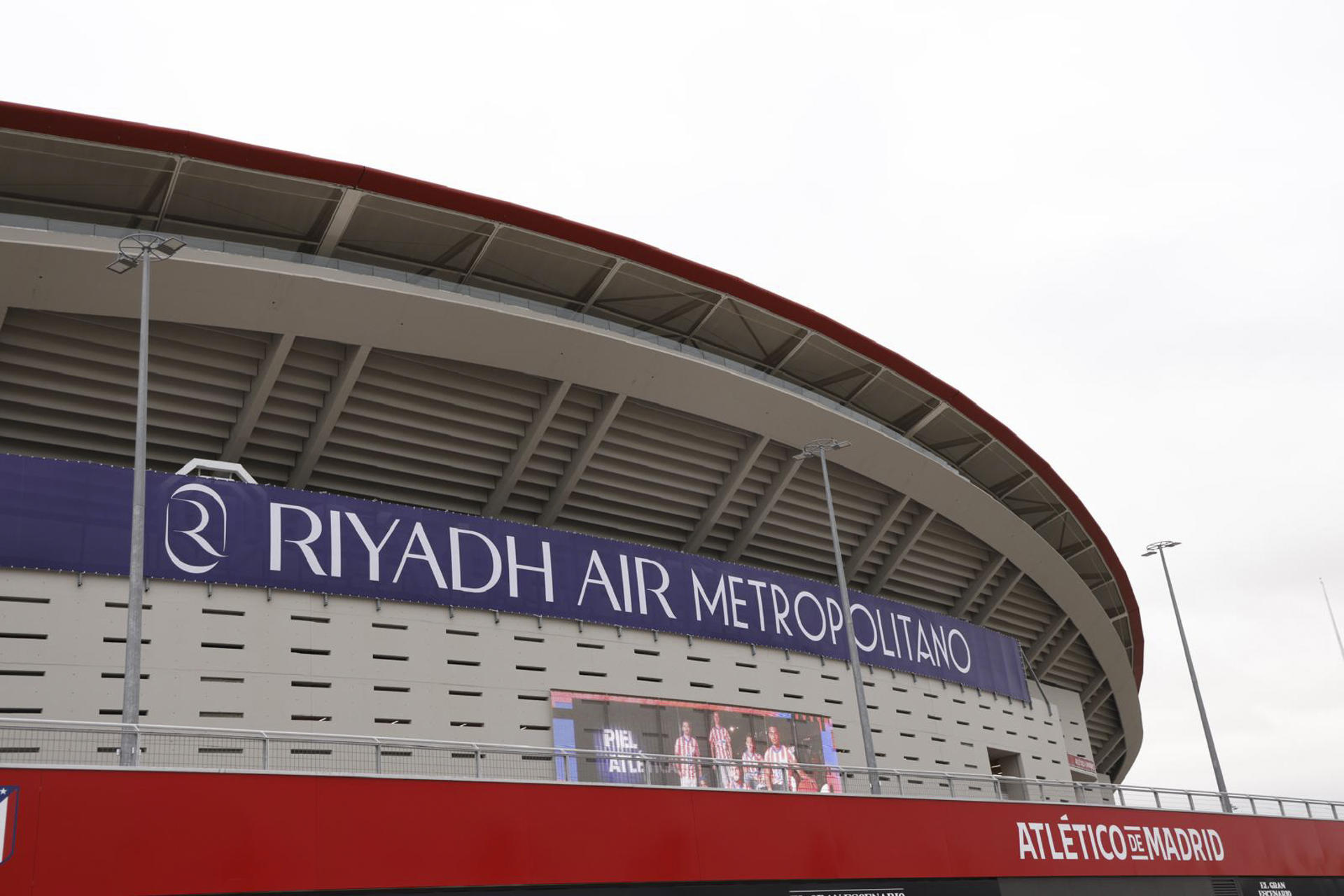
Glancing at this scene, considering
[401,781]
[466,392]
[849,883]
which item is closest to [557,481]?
[466,392]

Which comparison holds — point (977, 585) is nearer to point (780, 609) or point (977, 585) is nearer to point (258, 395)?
point (780, 609)

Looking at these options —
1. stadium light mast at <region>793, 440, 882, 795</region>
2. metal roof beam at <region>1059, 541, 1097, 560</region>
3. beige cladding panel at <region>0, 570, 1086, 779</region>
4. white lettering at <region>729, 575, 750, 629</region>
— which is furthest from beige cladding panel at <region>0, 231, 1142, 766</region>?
metal roof beam at <region>1059, 541, 1097, 560</region>

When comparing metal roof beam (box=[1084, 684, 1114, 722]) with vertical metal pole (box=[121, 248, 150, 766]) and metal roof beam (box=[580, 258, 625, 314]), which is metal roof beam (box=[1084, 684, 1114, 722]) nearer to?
metal roof beam (box=[580, 258, 625, 314])

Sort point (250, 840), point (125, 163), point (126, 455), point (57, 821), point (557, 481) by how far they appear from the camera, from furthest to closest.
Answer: point (557, 481) < point (126, 455) < point (125, 163) < point (250, 840) < point (57, 821)

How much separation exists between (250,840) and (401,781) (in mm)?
1559

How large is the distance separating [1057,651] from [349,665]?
2802 centimetres

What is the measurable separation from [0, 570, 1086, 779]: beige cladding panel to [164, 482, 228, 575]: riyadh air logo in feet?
1.35

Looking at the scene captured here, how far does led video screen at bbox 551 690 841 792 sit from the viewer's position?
54.1 ft

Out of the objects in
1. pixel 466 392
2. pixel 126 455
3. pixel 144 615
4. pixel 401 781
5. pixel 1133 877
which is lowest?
pixel 1133 877

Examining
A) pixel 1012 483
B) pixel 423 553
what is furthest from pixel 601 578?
pixel 1012 483

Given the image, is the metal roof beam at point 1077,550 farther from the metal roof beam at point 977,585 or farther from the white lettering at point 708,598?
the white lettering at point 708,598

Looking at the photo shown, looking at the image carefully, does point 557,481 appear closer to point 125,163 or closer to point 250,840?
point 125,163

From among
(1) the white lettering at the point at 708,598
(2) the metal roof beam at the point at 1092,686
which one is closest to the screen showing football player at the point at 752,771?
(1) the white lettering at the point at 708,598

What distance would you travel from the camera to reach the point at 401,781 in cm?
1167
